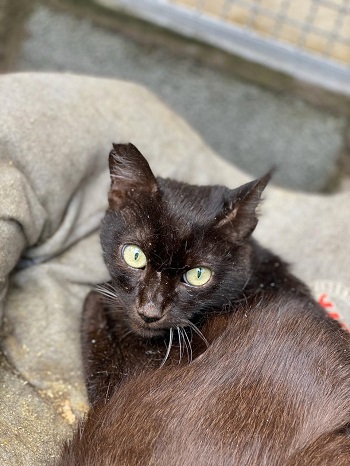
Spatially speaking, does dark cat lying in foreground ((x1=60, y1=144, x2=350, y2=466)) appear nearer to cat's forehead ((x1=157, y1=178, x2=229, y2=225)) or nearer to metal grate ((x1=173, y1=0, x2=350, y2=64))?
cat's forehead ((x1=157, y1=178, x2=229, y2=225))

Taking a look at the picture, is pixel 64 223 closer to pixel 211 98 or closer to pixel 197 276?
pixel 197 276

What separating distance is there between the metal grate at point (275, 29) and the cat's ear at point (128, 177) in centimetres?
151

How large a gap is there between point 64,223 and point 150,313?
62 centimetres

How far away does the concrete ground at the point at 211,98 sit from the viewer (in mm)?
2719

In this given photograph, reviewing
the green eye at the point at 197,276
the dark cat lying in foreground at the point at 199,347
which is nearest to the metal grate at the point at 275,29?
the dark cat lying in foreground at the point at 199,347

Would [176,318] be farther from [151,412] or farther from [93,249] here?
[93,249]

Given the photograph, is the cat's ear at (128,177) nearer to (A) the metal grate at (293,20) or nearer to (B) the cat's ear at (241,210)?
(B) the cat's ear at (241,210)

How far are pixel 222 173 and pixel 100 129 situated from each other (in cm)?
55

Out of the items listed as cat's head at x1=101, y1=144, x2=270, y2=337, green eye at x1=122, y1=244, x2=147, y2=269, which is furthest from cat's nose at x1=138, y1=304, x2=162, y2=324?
green eye at x1=122, y1=244, x2=147, y2=269

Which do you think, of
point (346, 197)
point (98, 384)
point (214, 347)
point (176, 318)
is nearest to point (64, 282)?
point (98, 384)

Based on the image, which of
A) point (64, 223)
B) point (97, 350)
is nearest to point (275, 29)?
point (64, 223)

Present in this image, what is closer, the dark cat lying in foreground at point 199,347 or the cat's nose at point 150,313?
the dark cat lying in foreground at point 199,347

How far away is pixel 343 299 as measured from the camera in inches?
77.7

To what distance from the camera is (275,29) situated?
2801mm
